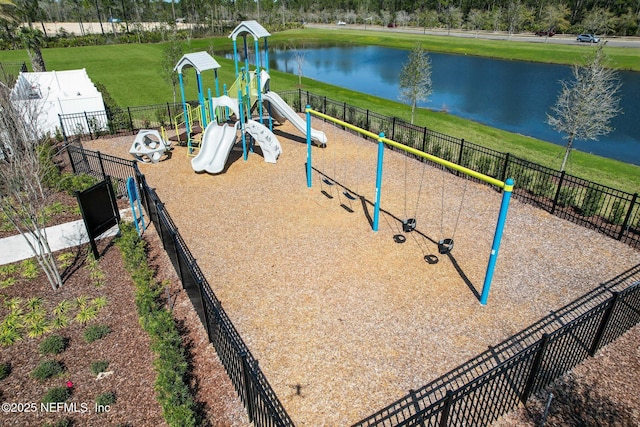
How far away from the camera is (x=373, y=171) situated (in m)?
16.6

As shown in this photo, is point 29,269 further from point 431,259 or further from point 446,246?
point 446,246

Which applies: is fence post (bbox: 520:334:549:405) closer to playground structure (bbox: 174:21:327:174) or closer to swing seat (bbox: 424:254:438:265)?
swing seat (bbox: 424:254:438:265)

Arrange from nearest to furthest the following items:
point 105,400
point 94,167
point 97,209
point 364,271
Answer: point 105,400 < point 364,271 < point 97,209 < point 94,167

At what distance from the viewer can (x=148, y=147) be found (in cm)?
1767

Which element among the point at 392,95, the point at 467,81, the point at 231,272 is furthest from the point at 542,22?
the point at 231,272

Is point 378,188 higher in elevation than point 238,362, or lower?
higher

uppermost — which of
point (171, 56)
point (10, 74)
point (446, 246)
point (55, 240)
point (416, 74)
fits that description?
point (10, 74)

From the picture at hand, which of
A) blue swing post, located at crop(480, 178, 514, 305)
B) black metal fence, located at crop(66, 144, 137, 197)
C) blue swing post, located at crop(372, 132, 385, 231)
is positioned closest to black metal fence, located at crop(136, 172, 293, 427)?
blue swing post, located at crop(480, 178, 514, 305)

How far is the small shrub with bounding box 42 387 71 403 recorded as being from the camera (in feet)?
22.1

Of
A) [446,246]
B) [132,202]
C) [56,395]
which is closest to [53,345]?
[56,395]

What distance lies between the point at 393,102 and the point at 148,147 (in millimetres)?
23153

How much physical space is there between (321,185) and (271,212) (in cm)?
284

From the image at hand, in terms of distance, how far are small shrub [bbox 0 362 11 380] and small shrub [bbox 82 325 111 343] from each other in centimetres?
126

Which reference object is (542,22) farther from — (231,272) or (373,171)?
(231,272)
